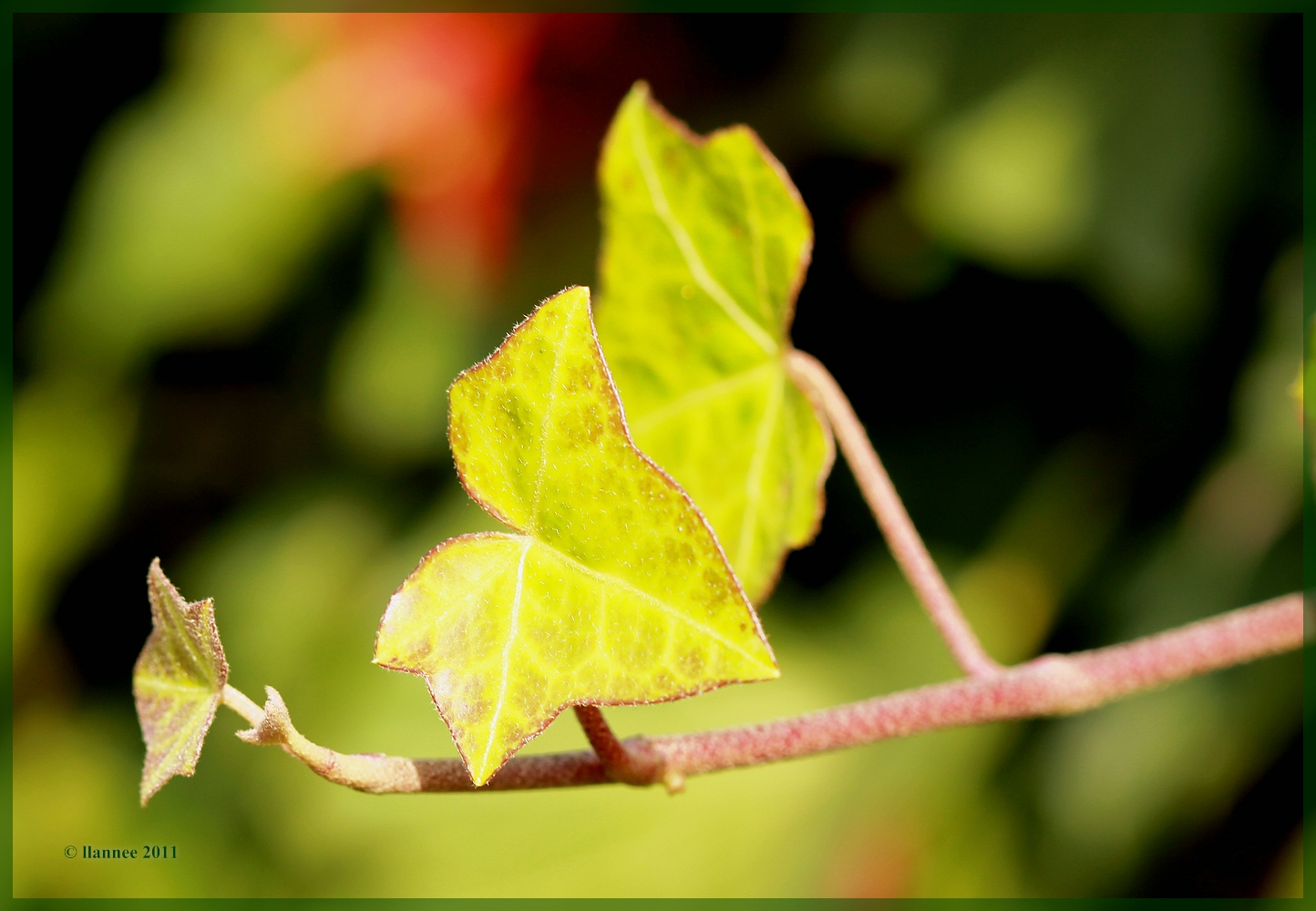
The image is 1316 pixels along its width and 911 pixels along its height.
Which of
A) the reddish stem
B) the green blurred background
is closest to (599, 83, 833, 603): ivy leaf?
the reddish stem

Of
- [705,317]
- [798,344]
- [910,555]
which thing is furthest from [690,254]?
[798,344]

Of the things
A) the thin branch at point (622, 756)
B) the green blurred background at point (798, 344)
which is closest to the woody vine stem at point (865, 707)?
the thin branch at point (622, 756)

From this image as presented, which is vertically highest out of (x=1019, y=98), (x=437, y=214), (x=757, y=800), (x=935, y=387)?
(x=1019, y=98)

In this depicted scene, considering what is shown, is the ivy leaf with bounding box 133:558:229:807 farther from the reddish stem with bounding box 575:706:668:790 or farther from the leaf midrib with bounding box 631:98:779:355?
the leaf midrib with bounding box 631:98:779:355

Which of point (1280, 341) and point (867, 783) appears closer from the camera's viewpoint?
point (1280, 341)

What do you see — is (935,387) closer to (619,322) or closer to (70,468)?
(619,322)

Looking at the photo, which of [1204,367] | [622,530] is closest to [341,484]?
[1204,367]
